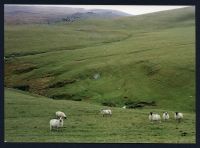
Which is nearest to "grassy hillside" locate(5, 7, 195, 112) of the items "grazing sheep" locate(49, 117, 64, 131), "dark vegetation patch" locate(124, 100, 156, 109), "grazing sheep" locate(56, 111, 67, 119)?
"dark vegetation patch" locate(124, 100, 156, 109)

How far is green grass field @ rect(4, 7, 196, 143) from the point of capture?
149 ft

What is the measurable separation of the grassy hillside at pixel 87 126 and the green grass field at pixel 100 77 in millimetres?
103

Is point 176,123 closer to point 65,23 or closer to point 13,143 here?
point 13,143

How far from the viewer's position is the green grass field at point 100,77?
149ft

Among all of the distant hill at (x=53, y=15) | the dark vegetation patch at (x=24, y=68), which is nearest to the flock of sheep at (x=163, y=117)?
the dark vegetation patch at (x=24, y=68)

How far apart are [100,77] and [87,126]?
34920 mm

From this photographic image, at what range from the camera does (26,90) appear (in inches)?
2830

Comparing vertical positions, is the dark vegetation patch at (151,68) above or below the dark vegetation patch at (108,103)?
above

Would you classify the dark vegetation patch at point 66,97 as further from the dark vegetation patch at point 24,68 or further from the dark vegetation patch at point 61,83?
the dark vegetation patch at point 24,68

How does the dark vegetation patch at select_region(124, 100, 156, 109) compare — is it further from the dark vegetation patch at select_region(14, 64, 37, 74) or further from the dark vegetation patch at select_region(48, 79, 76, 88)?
the dark vegetation patch at select_region(14, 64, 37, 74)

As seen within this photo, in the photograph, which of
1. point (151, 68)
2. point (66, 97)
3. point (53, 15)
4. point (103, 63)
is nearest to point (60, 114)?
point (66, 97)

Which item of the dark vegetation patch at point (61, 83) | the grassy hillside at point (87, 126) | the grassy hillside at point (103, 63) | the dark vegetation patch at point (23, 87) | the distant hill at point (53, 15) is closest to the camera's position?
the grassy hillside at point (87, 126)

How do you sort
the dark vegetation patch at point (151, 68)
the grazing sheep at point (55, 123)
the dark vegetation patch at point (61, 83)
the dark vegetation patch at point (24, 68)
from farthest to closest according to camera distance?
the dark vegetation patch at point (151, 68)
the dark vegetation patch at point (24, 68)
the dark vegetation patch at point (61, 83)
the grazing sheep at point (55, 123)

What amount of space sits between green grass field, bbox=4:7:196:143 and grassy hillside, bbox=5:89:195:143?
10 cm
